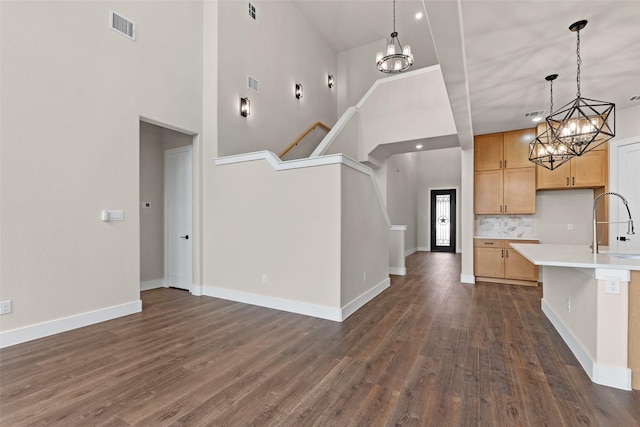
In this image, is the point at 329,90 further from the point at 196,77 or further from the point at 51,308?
the point at 51,308

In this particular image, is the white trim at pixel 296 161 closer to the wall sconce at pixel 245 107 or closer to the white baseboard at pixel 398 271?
the wall sconce at pixel 245 107

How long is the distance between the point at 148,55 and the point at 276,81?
257 centimetres

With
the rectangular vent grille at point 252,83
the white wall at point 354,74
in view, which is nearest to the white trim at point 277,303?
the rectangular vent grille at point 252,83

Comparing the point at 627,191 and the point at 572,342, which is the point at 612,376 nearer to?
the point at 572,342

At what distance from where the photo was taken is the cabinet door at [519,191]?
18.4 ft

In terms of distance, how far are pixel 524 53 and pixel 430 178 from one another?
8890 millimetres

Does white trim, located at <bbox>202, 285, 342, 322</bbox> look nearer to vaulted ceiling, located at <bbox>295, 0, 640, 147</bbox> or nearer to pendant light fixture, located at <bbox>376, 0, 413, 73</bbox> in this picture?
vaulted ceiling, located at <bbox>295, 0, 640, 147</bbox>

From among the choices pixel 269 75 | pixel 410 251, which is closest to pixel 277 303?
pixel 269 75

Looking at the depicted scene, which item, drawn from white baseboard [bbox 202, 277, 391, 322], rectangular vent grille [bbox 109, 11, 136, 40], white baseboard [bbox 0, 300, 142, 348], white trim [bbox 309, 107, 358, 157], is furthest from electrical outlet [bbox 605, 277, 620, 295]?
Result: rectangular vent grille [bbox 109, 11, 136, 40]

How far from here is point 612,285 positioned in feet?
7.45

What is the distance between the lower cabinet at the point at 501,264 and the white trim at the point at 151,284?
19.4 ft

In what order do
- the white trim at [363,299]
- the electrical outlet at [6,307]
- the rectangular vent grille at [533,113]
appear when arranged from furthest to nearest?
the rectangular vent grille at [533,113] → the white trim at [363,299] → the electrical outlet at [6,307]

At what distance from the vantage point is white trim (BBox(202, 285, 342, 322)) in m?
3.73

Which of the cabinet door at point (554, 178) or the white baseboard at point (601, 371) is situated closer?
the white baseboard at point (601, 371)
